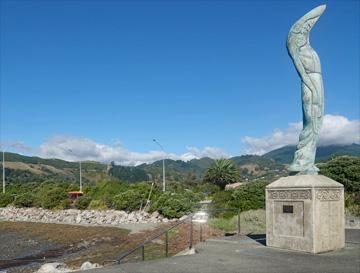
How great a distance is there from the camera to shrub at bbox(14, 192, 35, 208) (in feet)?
201

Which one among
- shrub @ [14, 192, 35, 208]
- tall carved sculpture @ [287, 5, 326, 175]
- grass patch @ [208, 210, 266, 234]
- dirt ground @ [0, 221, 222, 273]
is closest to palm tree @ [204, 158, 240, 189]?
dirt ground @ [0, 221, 222, 273]

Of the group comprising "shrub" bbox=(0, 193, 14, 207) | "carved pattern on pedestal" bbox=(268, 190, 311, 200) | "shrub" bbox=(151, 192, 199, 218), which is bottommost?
"shrub" bbox=(0, 193, 14, 207)

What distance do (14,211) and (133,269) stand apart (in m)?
52.3

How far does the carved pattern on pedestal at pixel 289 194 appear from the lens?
38.5ft

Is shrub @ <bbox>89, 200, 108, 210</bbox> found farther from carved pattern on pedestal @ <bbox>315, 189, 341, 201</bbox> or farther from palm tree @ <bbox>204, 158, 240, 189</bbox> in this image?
carved pattern on pedestal @ <bbox>315, 189, 341, 201</bbox>

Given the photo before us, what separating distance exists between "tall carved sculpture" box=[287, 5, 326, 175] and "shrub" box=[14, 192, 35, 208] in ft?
178

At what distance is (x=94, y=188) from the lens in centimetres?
5928

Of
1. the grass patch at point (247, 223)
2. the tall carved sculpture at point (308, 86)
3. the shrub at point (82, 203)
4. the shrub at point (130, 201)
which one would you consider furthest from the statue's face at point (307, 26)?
the shrub at point (82, 203)

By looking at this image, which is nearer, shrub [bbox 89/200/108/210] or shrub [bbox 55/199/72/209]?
shrub [bbox 89/200/108/210]

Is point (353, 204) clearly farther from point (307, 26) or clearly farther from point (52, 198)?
point (52, 198)

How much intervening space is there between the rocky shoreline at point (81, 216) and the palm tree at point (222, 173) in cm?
1632

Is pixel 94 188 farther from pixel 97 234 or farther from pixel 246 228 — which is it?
pixel 246 228

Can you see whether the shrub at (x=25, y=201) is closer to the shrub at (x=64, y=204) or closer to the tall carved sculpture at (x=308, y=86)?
the shrub at (x=64, y=204)

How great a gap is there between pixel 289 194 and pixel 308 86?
3172 mm
